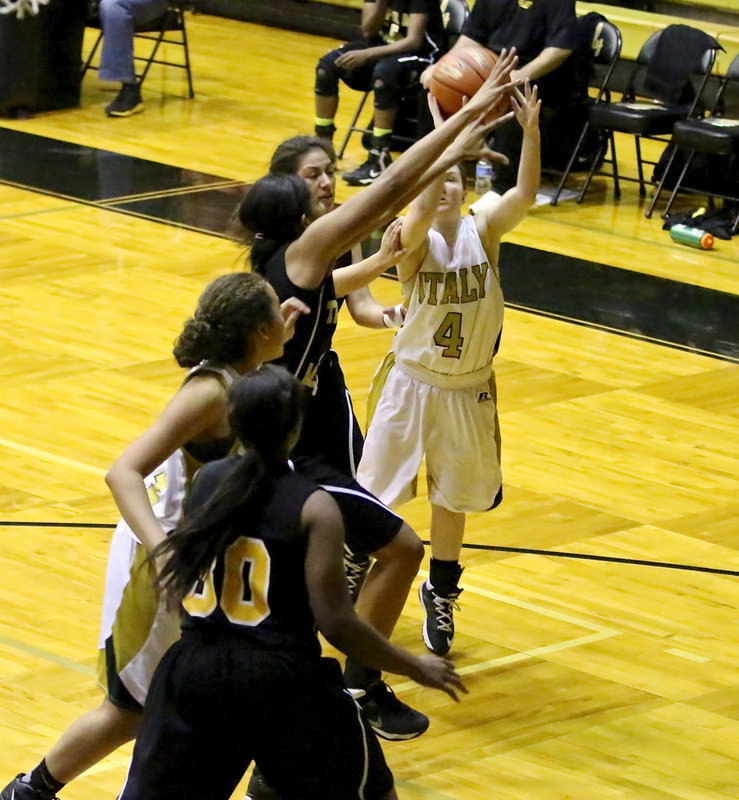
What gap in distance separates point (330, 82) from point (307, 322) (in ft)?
24.7

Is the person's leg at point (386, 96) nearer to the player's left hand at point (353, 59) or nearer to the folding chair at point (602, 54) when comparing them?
the player's left hand at point (353, 59)

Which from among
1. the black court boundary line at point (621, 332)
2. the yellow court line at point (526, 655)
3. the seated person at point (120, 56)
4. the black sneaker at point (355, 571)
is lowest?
the seated person at point (120, 56)

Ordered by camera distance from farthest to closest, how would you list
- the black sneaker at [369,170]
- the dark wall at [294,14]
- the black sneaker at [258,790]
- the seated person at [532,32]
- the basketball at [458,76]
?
the dark wall at [294,14] < the black sneaker at [369,170] < the seated person at [532,32] < the basketball at [458,76] < the black sneaker at [258,790]

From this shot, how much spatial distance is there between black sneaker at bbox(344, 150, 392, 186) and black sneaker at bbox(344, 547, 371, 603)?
6.36 metres

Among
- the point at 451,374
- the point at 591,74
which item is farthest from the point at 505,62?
the point at 591,74

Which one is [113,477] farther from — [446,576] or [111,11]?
[111,11]

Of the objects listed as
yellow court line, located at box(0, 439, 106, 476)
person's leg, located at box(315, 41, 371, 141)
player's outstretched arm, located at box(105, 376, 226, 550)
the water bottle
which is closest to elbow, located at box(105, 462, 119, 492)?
player's outstretched arm, located at box(105, 376, 226, 550)

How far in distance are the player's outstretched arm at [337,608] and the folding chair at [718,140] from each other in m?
7.62

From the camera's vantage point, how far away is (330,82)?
1129 cm

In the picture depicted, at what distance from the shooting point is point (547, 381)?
7.48 meters

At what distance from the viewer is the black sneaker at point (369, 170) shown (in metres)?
10.8

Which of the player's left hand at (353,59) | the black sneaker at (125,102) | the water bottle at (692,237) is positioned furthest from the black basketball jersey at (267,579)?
the black sneaker at (125,102)

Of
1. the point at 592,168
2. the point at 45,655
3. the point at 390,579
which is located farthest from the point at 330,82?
the point at 390,579

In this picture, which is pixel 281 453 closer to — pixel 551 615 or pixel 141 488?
pixel 141 488
